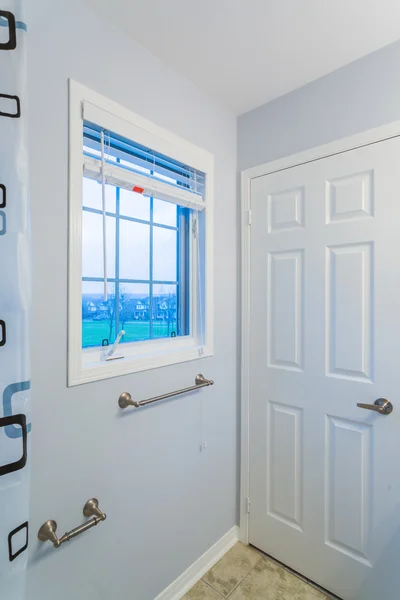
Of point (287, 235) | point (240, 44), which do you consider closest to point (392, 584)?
point (287, 235)

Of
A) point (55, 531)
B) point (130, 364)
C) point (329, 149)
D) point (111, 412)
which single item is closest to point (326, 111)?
point (329, 149)

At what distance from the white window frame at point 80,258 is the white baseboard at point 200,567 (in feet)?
3.31

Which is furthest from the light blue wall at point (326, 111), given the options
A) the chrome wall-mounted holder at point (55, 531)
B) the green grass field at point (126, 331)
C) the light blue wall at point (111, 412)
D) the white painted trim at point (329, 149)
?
the chrome wall-mounted holder at point (55, 531)

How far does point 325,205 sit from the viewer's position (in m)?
1.40

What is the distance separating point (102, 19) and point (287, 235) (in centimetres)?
114

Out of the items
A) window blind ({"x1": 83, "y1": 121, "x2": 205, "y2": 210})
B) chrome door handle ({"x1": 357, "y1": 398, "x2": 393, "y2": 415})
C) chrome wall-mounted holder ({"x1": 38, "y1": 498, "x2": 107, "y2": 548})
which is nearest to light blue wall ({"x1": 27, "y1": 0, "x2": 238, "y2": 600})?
chrome wall-mounted holder ({"x1": 38, "y1": 498, "x2": 107, "y2": 548})

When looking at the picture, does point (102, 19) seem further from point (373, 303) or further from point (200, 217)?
point (373, 303)

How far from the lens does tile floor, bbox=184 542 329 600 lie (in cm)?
138

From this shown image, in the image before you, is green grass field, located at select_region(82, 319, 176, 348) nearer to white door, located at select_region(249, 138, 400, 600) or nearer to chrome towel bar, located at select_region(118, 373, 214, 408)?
chrome towel bar, located at select_region(118, 373, 214, 408)

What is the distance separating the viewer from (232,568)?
5.04ft

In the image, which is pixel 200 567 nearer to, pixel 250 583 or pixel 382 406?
pixel 250 583

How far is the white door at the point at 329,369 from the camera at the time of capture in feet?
4.11

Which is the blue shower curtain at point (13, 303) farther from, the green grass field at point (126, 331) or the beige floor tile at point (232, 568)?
the beige floor tile at point (232, 568)

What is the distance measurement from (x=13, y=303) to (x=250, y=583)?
168cm
